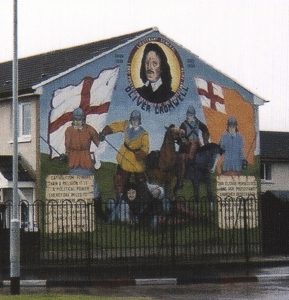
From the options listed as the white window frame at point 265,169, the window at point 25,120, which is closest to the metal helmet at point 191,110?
the window at point 25,120

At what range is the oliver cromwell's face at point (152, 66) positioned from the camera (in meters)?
36.0

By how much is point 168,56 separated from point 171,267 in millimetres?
11582

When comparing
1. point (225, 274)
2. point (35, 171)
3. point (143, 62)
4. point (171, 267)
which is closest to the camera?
point (225, 274)

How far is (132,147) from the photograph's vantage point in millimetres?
35219

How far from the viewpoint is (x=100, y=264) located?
28.2 metres

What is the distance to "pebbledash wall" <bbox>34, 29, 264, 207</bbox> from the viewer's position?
33.3 metres

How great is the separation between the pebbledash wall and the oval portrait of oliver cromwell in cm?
4

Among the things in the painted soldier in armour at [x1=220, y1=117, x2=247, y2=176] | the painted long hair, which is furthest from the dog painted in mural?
the painted long hair

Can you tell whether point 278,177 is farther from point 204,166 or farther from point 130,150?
point 130,150

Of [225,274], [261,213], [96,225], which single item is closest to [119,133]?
[96,225]

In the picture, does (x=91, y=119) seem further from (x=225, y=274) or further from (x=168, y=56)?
(x=225, y=274)

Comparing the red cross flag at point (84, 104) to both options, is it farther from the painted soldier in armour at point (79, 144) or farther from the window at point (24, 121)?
the window at point (24, 121)

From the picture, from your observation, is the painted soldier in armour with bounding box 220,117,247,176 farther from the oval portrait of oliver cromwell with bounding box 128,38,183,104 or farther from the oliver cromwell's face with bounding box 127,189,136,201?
the oliver cromwell's face with bounding box 127,189,136,201

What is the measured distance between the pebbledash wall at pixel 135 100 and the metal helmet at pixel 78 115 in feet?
0.55
